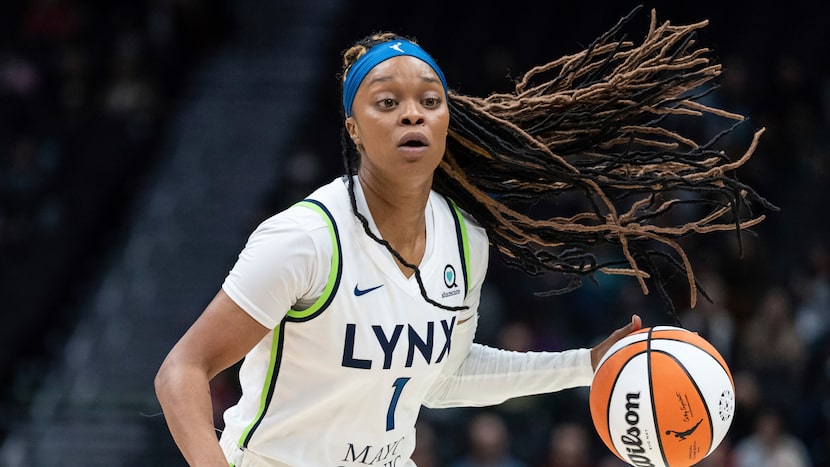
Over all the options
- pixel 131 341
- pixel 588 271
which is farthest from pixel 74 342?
pixel 588 271

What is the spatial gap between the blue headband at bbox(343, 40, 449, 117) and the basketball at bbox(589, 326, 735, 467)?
1045 mm

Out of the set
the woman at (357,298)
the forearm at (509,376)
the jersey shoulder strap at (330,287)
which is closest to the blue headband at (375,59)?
the woman at (357,298)

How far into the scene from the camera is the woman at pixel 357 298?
3203 mm

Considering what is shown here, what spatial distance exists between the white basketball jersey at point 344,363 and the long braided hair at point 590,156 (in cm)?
38

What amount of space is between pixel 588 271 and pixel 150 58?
9122 mm

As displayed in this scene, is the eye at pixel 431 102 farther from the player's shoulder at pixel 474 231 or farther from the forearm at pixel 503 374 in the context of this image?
the forearm at pixel 503 374

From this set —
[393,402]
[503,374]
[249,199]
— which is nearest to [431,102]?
[393,402]

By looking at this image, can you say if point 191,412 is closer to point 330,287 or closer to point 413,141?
point 330,287

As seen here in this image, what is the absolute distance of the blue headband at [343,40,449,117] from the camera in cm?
344

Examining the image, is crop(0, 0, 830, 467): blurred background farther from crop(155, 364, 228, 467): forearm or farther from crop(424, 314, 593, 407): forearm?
crop(155, 364, 228, 467): forearm

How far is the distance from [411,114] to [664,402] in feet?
3.82

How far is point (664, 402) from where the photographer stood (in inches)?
140

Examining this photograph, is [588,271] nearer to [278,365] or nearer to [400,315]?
[400,315]

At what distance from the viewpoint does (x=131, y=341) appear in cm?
948
